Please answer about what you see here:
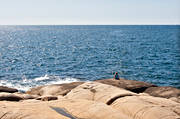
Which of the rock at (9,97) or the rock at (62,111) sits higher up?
the rock at (62,111)

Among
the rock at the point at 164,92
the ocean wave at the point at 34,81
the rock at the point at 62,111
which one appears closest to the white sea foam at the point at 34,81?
the ocean wave at the point at 34,81

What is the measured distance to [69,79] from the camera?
4894cm

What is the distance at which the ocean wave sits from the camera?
4455cm

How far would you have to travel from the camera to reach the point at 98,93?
2155 cm

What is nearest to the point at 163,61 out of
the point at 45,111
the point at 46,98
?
the point at 46,98

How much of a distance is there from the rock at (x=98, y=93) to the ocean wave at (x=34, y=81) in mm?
22662

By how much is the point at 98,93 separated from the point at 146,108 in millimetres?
6250

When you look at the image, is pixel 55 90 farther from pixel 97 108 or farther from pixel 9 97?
pixel 97 108

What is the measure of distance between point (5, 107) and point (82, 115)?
5.33 metres

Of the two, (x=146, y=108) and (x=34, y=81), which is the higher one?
(x=146, y=108)

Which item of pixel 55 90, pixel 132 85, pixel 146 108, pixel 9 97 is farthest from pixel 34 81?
pixel 146 108

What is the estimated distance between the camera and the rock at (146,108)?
15094mm

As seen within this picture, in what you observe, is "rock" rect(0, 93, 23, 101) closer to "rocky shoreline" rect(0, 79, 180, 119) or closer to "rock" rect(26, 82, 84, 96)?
"rocky shoreline" rect(0, 79, 180, 119)

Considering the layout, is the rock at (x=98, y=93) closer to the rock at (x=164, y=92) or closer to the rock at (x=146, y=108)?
the rock at (x=146, y=108)
